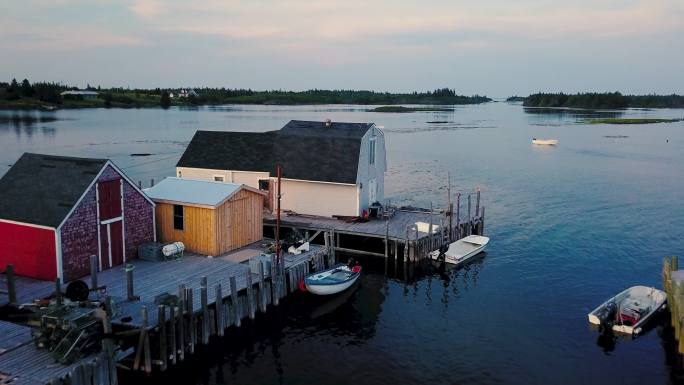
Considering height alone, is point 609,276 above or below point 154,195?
below

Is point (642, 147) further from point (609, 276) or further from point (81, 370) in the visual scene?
point (81, 370)

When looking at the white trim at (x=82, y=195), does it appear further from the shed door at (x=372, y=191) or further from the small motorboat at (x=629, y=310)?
the small motorboat at (x=629, y=310)

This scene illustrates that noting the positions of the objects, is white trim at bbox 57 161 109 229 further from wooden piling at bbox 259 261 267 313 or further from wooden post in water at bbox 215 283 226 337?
wooden piling at bbox 259 261 267 313

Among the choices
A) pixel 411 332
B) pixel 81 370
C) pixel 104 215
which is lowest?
pixel 411 332

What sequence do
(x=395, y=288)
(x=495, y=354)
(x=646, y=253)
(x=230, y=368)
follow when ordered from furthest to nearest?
(x=646, y=253) → (x=395, y=288) → (x=495, y=354) → (x=230, y=368)

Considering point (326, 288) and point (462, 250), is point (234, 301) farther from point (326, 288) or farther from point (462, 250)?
point (462, 250)

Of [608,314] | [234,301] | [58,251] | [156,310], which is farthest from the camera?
[608,314]

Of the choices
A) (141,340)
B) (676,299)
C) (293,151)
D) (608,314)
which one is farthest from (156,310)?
(676,299)

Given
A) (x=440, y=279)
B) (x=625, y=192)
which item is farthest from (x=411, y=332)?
(x=625, y=192)
